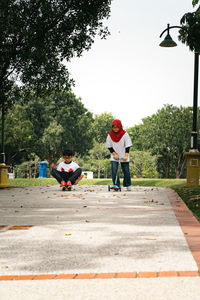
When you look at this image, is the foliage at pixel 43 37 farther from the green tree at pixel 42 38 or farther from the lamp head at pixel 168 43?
the lamp head at pixel 168 43

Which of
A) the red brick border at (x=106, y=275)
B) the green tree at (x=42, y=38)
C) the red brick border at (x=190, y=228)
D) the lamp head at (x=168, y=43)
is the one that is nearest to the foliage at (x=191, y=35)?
the lamp head at (x=168, y=43)

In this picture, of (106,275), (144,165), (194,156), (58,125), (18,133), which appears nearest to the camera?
(106,275)

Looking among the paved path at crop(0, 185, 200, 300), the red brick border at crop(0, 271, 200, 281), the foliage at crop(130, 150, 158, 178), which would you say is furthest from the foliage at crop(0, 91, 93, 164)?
the red brick border at crop(0, 271, 200, 281)

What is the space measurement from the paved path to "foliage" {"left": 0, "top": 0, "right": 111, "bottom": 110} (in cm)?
1002

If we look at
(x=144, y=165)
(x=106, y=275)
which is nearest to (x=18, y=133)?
(x=144, y=165)

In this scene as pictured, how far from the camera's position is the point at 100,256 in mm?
4086

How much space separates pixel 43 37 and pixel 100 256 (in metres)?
13.4

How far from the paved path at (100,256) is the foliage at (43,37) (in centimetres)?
1002

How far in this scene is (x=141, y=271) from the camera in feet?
11.5

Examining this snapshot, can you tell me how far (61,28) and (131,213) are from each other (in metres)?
11.1

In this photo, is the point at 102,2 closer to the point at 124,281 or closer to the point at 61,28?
the point at 61,28

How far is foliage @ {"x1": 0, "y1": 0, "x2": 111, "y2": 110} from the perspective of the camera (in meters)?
15.4

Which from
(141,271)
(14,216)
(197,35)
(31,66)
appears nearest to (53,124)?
→ (31,66)

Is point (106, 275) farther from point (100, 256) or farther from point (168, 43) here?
point (168, 43)
